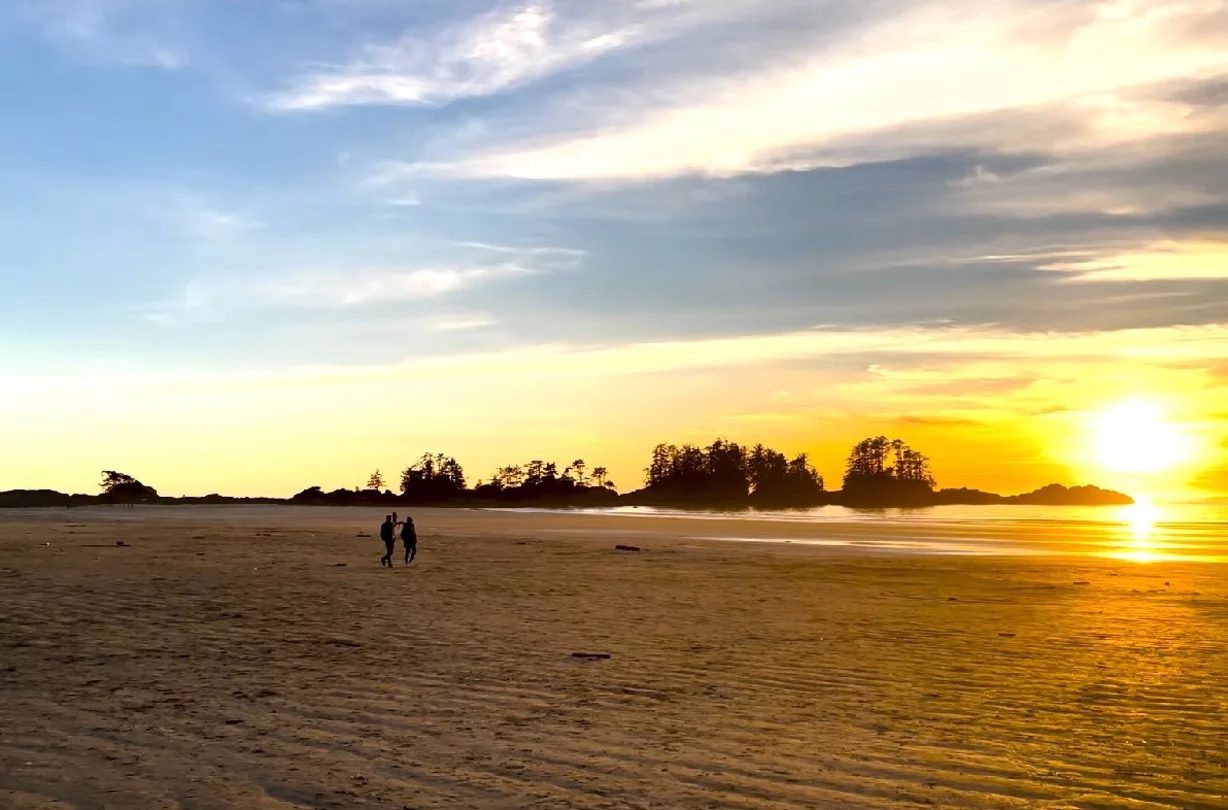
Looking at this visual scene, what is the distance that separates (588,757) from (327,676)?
18.9 ft

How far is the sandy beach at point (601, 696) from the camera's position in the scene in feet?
29.7

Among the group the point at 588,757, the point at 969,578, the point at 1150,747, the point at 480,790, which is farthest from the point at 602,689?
the point at 969,578

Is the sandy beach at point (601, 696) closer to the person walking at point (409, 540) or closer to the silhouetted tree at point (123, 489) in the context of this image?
the person walking at point (409, 540)

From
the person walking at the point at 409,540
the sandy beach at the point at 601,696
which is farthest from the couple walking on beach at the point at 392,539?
the sandy beach at the point at 601,696

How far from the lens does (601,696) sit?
13.0 m

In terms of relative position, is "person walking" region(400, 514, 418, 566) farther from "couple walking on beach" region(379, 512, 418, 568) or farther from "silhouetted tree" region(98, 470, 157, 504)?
"silhouetted tree" region(98, 470, 157, 504)

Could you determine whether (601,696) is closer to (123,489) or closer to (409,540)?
(409,540)

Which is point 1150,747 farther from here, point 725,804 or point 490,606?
point 490,606

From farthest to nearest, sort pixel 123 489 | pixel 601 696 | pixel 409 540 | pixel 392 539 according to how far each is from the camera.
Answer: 1. pixel 123 489
2. pixel 409 540
3. pixel 392 539
4. pixel 601 696

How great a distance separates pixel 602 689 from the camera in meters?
13.5

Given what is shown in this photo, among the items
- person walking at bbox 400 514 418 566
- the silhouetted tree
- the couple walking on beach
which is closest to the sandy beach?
the couple walking on beach

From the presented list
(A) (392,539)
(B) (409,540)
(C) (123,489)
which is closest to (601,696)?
(A) (392,539)

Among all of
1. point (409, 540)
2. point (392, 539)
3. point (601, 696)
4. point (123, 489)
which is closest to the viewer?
point (601, 696)

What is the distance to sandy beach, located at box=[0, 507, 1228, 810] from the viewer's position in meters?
9.06
